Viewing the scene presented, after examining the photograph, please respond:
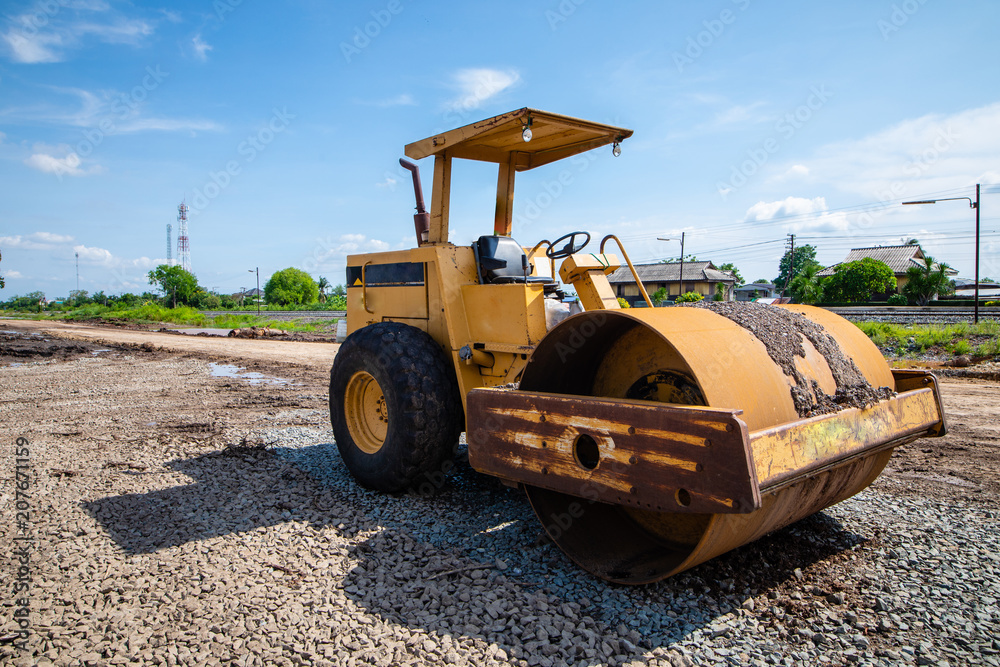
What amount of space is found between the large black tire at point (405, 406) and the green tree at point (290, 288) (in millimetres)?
76494

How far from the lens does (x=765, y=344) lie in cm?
304

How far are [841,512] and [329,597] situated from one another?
3192 mm

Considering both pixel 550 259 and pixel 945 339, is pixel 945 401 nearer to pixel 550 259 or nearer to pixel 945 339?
pixel 550 259

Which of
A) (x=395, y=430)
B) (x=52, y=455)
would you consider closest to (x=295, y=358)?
(x=52, y=455)

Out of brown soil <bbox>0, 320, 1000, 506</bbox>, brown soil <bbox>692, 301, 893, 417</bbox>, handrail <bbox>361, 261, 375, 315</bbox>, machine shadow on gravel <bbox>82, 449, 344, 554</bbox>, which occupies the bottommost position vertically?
machine shadow on gravel <bbox>82, 449, 344, 554</bbox>

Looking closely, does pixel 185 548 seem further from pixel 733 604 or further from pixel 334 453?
pixel 733 604

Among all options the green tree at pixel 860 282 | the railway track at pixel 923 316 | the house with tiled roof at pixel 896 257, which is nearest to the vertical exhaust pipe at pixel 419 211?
the railway track at pixel 923 316

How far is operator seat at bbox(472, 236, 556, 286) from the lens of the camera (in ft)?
15.0

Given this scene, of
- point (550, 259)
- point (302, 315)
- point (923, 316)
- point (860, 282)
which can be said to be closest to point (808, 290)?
point (860, 282)

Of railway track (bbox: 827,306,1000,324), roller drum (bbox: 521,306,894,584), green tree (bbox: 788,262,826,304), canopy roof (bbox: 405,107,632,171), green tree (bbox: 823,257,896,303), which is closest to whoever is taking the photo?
roller drum (bbox: 521,306,894,584)

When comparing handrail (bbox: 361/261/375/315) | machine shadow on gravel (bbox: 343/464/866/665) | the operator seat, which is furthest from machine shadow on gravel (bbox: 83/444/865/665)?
the operator seat

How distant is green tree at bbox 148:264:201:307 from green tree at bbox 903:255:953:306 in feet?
222

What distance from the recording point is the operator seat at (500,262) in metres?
4.56

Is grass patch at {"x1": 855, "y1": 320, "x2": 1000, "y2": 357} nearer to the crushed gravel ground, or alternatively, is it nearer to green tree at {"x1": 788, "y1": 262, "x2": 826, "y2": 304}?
the crushed gravel ground
